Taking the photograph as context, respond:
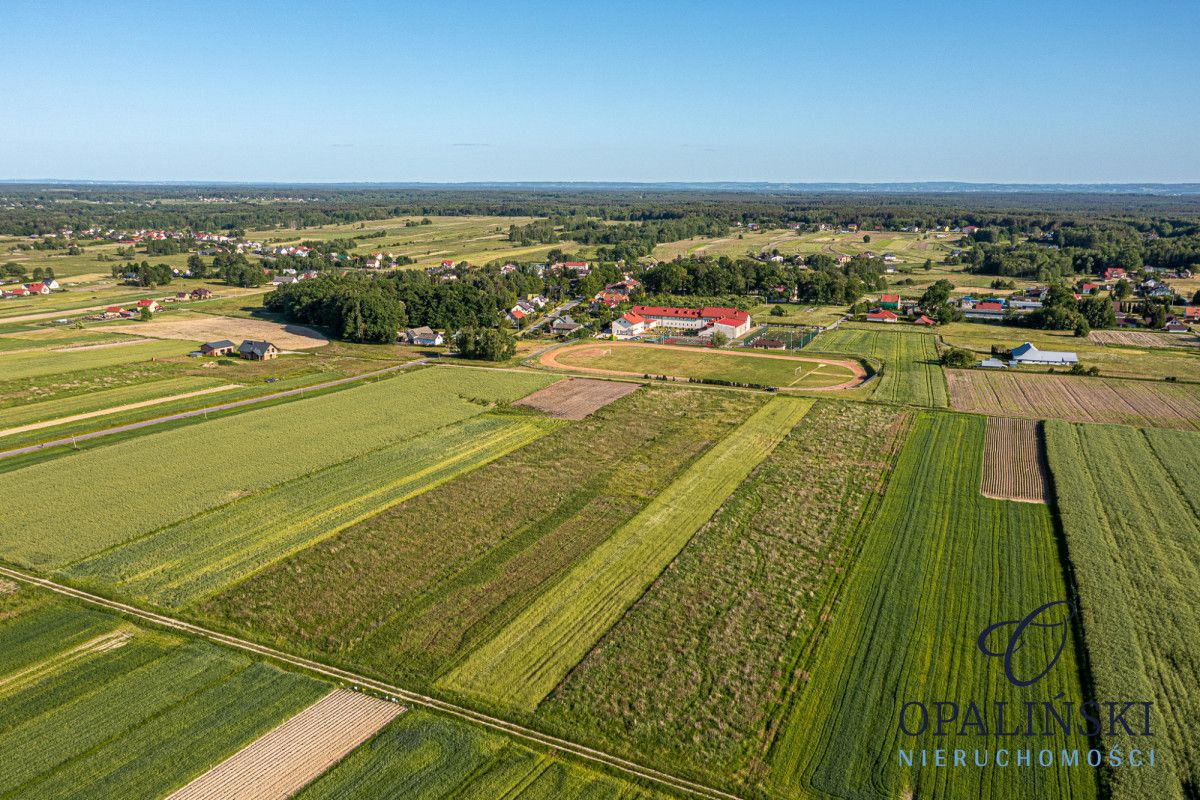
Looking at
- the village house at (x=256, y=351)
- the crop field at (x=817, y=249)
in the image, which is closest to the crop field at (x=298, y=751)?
the village house at (x=256, y=351)

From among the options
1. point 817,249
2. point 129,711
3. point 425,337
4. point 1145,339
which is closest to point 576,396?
point 425,337

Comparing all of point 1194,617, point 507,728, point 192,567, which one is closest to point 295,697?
point 507,728

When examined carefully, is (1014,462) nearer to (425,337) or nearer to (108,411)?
(425,337)

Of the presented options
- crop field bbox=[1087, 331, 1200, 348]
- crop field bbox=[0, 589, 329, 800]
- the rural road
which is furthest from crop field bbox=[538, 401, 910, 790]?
crop field bbox=[1087, 331, 1200, 348]

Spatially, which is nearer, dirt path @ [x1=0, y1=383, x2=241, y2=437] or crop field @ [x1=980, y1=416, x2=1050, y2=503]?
crop field @ [x1=980, y1=416, x2=1050, y2=503]

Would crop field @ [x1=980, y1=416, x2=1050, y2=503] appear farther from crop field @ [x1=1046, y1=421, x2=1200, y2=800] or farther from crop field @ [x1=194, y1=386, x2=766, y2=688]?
crop field @ [x1=194, y1=386, x2=766, y2=688]
